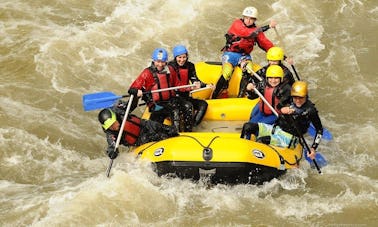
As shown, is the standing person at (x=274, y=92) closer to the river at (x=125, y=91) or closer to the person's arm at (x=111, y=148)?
Answer: the river at (x=125, y=91)

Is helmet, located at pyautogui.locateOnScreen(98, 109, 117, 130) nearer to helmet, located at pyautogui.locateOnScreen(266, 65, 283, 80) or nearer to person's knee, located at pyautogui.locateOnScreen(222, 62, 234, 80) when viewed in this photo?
helmet, located at pyautogui.locateOnScreen(266, 65, 283, 80)

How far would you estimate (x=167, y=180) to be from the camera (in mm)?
6633

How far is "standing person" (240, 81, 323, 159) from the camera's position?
655 centimetres

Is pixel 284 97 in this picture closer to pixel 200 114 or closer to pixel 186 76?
pixel 200 114

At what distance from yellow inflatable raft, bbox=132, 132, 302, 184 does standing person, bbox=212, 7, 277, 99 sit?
1844mm

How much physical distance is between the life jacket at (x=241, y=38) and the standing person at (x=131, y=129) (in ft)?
7.04

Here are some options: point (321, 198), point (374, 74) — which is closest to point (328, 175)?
point (321, 198)

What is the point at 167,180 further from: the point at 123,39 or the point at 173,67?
the point at 123,39

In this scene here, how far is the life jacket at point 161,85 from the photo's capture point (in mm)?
7461

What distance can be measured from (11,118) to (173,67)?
275 centimetres

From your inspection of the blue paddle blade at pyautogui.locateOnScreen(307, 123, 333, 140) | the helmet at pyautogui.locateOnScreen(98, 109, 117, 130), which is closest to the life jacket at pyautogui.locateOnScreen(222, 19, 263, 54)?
the blue paddle blade at pyautogui.locateOnScreen(307, 123, 333, 140)

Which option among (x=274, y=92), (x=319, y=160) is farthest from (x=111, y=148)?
(x=319, y=160)

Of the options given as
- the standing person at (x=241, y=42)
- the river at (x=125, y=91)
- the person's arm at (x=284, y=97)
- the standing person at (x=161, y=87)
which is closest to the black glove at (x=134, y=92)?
the standing person at (x=161, y=87)

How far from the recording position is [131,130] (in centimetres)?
723
